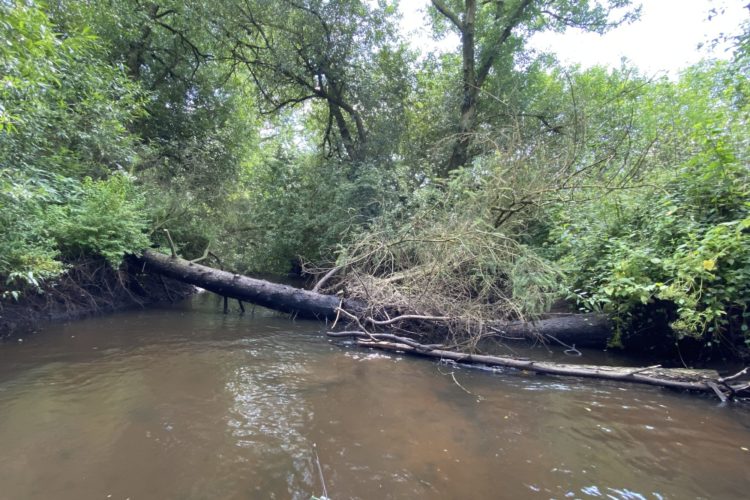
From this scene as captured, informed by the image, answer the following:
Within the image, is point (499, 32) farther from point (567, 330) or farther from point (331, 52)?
point (567, 330)

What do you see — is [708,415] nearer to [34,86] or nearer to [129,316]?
[34,86]

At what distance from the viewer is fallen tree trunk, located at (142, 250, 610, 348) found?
19.9 feet

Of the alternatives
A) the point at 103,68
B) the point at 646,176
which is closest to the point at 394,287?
the point at 646,176

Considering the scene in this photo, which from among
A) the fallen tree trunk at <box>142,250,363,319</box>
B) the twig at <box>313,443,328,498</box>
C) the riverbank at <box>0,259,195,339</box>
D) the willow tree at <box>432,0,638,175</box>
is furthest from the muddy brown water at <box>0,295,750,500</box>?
the willow tree at <box>432,0,638,175</box>

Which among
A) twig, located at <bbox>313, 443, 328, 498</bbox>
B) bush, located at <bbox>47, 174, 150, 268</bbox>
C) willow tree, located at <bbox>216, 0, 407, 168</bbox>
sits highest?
willow tree, located at <bbox>216, 0, 407, 168</bbox>

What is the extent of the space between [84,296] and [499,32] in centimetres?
1283

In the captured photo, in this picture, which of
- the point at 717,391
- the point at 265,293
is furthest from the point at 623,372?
the point at 265,293

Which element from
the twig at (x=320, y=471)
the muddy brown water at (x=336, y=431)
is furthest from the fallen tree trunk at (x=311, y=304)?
the twig at (x=320, y=471)

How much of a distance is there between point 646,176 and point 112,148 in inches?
405

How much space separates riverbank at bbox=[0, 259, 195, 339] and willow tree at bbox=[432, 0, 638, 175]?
8.74 metres

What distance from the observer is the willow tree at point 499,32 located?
1110cm

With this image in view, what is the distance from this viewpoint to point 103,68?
743 centimetres

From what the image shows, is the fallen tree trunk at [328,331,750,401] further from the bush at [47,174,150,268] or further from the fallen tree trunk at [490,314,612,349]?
the bush at [47,174,150,268]

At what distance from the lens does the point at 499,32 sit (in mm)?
11430
